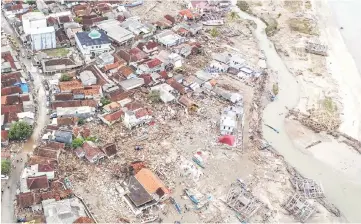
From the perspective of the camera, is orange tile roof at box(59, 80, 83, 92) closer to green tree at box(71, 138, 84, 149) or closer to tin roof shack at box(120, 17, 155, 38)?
green tree at box(71, 138, 84, 149)

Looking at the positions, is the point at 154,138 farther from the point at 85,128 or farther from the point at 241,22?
the point at 241,22

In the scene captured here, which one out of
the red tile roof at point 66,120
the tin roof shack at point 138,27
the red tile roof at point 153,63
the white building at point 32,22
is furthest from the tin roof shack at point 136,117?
the white building at point 32,22

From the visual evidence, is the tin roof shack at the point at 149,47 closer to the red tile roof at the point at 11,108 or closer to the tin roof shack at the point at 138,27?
the tin roof shack at the point at 138,27

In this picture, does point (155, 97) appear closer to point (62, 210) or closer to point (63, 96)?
point (63, 96)

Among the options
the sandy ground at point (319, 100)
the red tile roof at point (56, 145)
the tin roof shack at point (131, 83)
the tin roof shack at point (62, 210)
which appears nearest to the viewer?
the tin roof shack at point (62, 210)

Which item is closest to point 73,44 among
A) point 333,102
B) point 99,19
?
point 99,19
